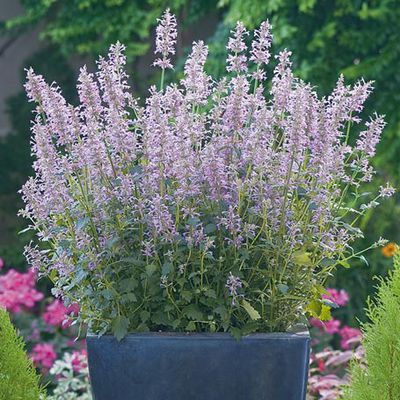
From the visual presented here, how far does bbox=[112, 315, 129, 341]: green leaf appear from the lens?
69.2 inches

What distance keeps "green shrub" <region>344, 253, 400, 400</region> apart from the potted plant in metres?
0.13

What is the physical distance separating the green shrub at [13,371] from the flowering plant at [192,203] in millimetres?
160

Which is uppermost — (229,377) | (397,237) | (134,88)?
(134,88)

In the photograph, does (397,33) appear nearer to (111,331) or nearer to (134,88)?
(134,88)

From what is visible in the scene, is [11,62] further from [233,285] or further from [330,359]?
[233,285]

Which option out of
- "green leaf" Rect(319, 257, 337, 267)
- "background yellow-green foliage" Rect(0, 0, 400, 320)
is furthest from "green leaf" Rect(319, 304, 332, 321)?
"background yellow-green foliage" Rect(0, 0, 400, 320)

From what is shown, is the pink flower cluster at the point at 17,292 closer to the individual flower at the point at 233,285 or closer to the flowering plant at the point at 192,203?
the flowering plant at the point at 192,203

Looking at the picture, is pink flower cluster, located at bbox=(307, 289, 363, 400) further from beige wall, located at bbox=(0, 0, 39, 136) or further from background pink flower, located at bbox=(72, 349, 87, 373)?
beige wall, located at bbox=(0, 0, 39, 136)

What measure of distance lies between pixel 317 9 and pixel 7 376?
3.55m

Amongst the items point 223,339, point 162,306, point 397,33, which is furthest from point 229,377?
point 397,33

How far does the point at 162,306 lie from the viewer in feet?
6.00

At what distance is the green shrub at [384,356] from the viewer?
5.73ft

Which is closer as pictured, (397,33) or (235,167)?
(235,167)

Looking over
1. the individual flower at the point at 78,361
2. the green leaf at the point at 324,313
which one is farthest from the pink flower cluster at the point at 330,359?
the individual flower at the point at 78,361
